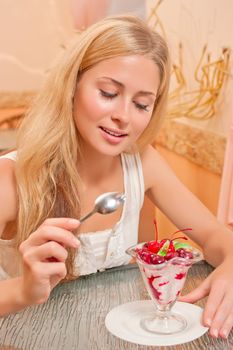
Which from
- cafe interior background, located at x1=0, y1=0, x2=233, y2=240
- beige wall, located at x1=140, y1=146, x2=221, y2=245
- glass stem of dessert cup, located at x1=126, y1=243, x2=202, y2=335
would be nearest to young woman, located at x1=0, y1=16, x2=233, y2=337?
glass stem of dessert cup, located at x1=126, y1=243, x2=202, y2=335

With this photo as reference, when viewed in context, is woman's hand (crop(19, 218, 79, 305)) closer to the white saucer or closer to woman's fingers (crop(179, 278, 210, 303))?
the white saucer

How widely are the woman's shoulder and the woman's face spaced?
222 millimetres

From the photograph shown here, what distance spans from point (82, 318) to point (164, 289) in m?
0.19

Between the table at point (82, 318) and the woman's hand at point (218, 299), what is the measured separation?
23 mm

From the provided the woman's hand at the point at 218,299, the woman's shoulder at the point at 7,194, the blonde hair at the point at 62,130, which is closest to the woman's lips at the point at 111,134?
the blonde hair at the point at 62,130

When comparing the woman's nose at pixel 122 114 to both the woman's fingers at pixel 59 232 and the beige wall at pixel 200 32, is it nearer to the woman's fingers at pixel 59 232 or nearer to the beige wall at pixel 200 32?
the woman's fingers at pixel 59 232

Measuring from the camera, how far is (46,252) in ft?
3.03

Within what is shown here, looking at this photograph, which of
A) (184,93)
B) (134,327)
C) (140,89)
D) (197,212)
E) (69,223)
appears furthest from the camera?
(184,93)

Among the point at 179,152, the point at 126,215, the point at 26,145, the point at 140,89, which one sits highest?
the point at 140,89

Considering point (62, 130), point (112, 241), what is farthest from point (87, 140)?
point (112, 241)

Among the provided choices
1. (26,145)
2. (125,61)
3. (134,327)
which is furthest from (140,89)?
(134,327)

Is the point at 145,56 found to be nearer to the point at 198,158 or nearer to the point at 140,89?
the point at 140,89

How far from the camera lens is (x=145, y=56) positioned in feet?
4.60

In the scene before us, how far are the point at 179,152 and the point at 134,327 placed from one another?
1788 mm
